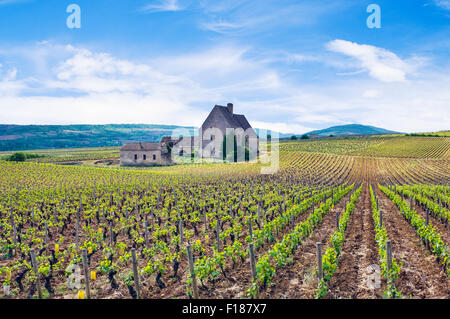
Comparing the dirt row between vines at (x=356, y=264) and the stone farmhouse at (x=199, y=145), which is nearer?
the dirt row between vines at (x=356, y=264)

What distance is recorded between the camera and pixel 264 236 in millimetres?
11273

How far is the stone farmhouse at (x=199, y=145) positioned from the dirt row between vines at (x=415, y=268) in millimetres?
44096

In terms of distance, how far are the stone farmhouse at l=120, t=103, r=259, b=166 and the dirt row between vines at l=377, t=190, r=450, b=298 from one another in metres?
44.1

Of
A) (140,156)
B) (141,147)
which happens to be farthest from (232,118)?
(140,156)

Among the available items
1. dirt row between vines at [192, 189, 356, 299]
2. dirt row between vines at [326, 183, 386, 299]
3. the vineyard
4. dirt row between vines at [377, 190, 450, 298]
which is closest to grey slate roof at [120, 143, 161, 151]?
the vineyard

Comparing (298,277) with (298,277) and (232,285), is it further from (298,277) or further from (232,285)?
(232,285)

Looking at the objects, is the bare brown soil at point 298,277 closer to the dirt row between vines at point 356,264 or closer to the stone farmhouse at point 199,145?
the dirt row between vines at point 356,264

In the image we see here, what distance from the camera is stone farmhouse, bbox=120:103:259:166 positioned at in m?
55.3

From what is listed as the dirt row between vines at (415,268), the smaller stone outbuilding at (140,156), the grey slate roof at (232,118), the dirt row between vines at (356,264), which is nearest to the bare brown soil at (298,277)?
the dirt row between vines at (356,264)

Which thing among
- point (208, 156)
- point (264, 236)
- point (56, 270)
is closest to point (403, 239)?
point (264, 236)

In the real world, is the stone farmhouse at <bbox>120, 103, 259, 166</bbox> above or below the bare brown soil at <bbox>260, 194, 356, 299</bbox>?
above

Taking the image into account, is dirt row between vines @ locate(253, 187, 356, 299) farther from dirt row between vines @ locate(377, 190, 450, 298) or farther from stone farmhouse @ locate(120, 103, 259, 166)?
stone farmhouse @ locate(120, 103, 259, 166)

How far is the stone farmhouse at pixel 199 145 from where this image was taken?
55.3 meters

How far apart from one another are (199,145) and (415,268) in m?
53.3
